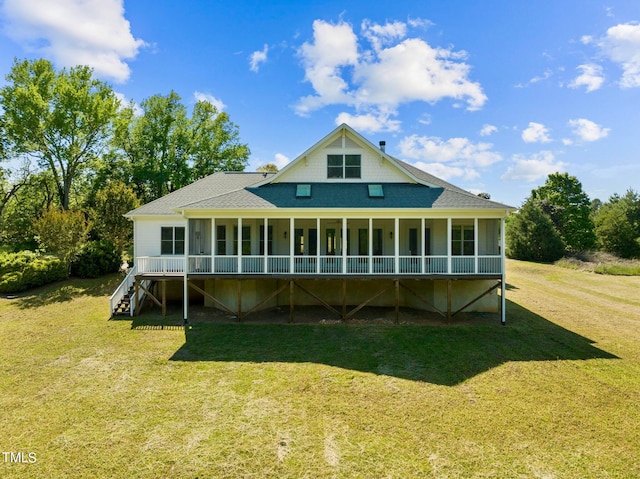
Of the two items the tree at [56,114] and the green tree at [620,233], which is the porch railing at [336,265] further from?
the green tree at [620,233]

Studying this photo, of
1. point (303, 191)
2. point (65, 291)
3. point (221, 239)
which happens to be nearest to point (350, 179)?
point (303, 191)

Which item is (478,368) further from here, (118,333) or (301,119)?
(301,119)

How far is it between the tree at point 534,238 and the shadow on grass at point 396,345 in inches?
988

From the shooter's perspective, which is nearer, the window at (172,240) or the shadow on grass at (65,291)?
the shadow on grass at (65,291)

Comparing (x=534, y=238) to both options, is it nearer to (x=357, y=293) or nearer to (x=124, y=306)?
(x=357, y=293)

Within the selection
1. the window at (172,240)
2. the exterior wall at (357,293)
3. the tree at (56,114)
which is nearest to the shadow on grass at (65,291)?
the window at (172,240)

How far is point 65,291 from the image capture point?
18078 millimetres

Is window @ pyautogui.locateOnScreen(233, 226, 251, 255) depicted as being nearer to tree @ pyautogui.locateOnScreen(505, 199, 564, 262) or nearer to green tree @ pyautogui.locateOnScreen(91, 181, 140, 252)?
green tree @ pyautogui.locateOnScreen(91, 181, 140, 252)

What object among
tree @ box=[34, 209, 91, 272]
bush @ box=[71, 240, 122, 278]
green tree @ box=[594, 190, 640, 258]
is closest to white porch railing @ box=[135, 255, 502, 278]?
tree @ box=[34, 209, 91, 272]

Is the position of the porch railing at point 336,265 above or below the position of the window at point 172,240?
below

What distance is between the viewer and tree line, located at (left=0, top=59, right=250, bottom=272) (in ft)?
73.9

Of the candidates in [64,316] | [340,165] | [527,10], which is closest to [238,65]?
[340,165]

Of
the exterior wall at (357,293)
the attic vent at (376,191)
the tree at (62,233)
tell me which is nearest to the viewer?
the attic vent at (376,191)

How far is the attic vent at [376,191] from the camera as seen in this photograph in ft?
48.5
